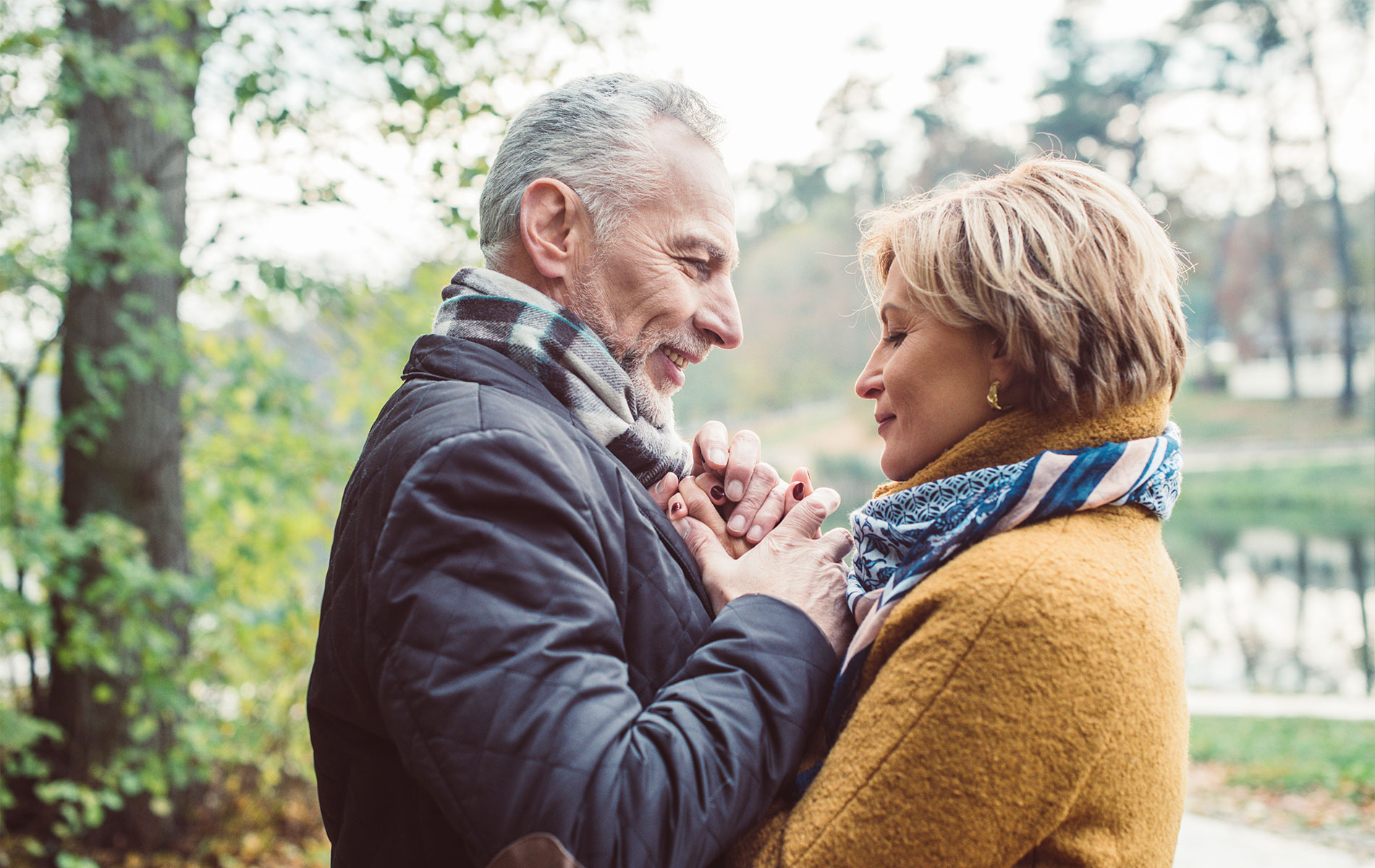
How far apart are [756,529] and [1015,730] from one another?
0.57m

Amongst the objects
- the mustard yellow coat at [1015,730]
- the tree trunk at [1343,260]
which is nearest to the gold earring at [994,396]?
the mustard yellow coat at [1015,730]

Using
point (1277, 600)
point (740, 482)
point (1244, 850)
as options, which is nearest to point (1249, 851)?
point (1244, 850)

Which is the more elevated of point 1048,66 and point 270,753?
point 1048,66

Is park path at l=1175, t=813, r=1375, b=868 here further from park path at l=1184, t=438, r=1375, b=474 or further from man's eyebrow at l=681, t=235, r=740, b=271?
park path at l=1184, t=438, r=1375, b=474

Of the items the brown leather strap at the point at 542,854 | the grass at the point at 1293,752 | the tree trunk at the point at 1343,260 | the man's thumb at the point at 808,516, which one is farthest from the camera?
→ the tree trunk at the point at 1343,260

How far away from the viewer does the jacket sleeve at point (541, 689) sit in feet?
3.45

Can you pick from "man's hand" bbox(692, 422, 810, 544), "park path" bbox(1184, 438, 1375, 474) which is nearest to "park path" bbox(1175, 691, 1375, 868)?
"man's hand" bbox(692, 422, 810, 544)

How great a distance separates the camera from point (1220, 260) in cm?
3078

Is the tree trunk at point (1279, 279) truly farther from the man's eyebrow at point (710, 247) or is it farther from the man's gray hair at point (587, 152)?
the man's gray hair at point (587, 152)

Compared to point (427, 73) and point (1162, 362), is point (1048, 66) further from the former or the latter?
point (1162, 362)

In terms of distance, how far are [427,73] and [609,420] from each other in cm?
260

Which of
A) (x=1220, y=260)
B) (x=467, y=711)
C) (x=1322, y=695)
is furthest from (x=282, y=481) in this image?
(x=1220, y=260)

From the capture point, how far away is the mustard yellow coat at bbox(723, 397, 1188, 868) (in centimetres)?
110

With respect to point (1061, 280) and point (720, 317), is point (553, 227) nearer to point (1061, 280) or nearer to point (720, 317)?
point (720, 317)
